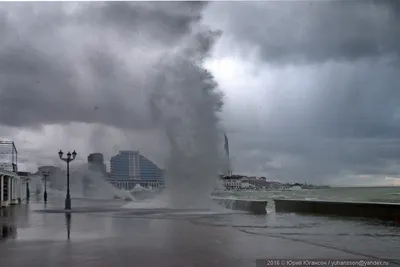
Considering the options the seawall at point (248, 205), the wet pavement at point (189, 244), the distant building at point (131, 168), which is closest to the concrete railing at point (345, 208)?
the seawall at point (248, 205)

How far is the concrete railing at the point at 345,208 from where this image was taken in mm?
19211

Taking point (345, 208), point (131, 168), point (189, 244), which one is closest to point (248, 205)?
point (345, 208)

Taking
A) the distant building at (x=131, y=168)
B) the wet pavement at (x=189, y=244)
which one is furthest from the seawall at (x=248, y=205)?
the distant building at (x=131, y=168)

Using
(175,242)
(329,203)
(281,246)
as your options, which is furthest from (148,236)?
(329,203)

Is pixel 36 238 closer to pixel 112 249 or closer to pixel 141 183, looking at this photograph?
pixel 112 249

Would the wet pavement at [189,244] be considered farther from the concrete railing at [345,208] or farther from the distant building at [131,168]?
the distant building at [131,168]

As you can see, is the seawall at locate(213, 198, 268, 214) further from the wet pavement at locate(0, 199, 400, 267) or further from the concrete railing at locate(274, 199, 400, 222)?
the wet pavement at locate(0, 199, 400, 267)

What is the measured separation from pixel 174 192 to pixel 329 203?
1555 centimetres

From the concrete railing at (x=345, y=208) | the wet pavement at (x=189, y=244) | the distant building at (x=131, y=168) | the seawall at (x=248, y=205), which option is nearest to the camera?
the wet pavement at (x=189, y=244)

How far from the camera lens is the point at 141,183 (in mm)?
99375

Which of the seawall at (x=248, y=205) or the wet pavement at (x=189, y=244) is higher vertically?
the seawall at (x=248, y=205)

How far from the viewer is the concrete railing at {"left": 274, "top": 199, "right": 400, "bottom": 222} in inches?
756

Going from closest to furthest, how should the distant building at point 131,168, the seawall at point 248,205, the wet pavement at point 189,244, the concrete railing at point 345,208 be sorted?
the wet pavement at point 189,244 < the concrete railing at point 345,208 < the seawall at point 248,205 < the distant building at point 131,168

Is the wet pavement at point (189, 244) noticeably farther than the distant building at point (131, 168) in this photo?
No
